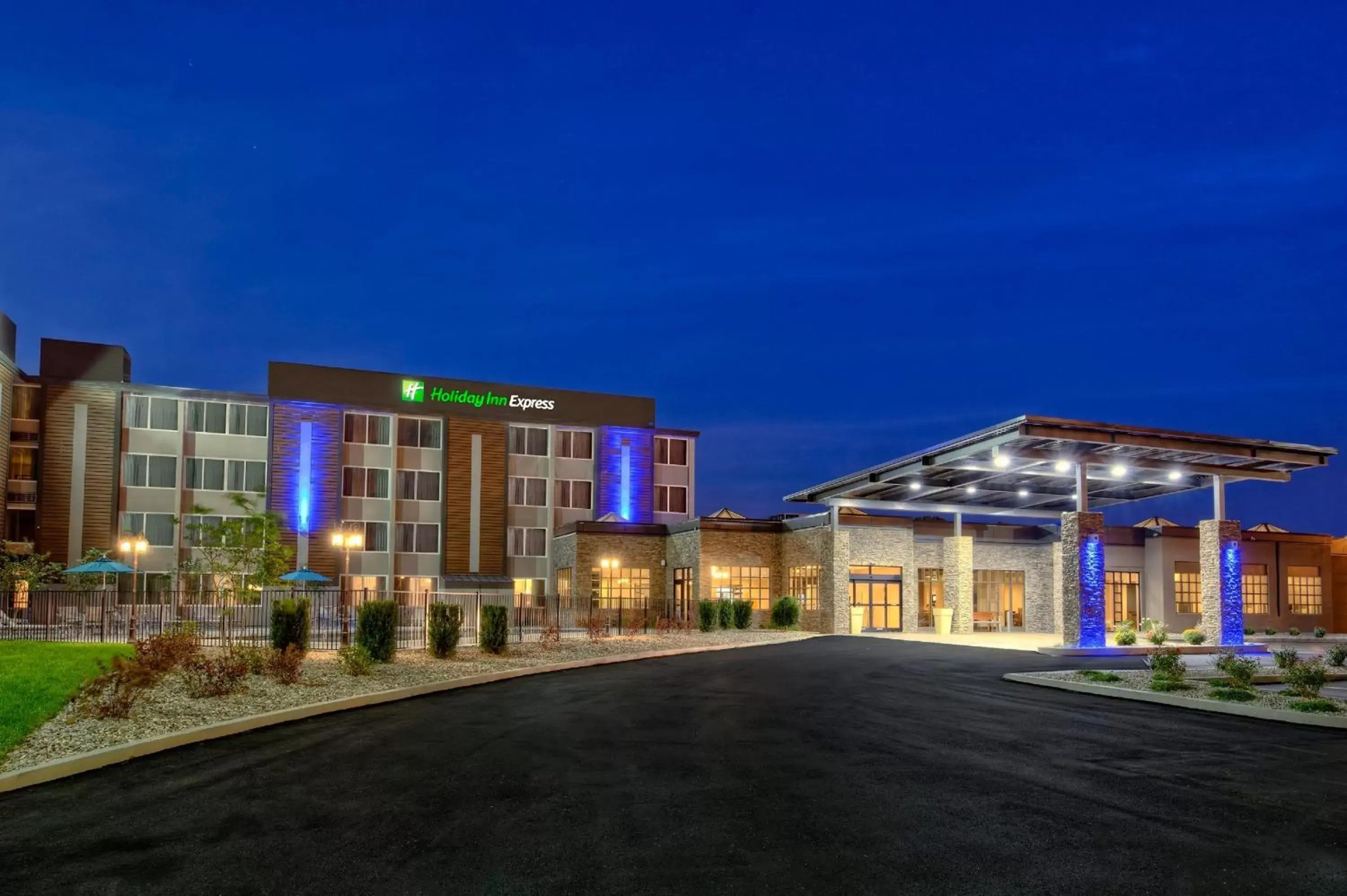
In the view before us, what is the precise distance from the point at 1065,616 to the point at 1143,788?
2159cm

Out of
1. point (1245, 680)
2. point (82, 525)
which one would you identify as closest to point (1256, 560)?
point (1245, 680)

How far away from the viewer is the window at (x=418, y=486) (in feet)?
179

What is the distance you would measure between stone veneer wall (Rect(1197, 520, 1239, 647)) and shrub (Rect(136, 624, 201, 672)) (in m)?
29.6

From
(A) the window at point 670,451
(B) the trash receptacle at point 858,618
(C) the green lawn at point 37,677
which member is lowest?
(B) the trash receptacle at point 858,618

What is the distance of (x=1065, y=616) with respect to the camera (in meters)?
30.2

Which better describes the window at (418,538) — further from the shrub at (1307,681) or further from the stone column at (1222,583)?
the shrub at (1307,681)

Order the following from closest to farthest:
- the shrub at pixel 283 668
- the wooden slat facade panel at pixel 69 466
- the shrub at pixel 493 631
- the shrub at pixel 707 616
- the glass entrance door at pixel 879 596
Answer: the shrub at pixel 283 668, the shrub at pixel 493 631, the shrub at pixel 707 616, the glass entrance door at pixel 879 596, the wooden slat facade panel at pixel 69 466

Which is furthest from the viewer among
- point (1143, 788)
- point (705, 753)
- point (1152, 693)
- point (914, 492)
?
point (914, 492)

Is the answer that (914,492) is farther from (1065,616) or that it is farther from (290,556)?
(290,556)

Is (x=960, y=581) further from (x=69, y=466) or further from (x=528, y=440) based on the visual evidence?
(x=69, y=466)

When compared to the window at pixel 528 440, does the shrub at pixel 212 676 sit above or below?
below

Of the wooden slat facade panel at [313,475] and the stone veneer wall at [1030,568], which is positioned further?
the wooden slat facade panel at [313,475]

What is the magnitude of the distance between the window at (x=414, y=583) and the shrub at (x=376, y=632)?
31270 millimetres

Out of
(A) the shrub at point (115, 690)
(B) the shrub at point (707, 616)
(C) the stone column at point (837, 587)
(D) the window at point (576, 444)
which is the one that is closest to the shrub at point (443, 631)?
(A) the shrub at point (115, 690)
